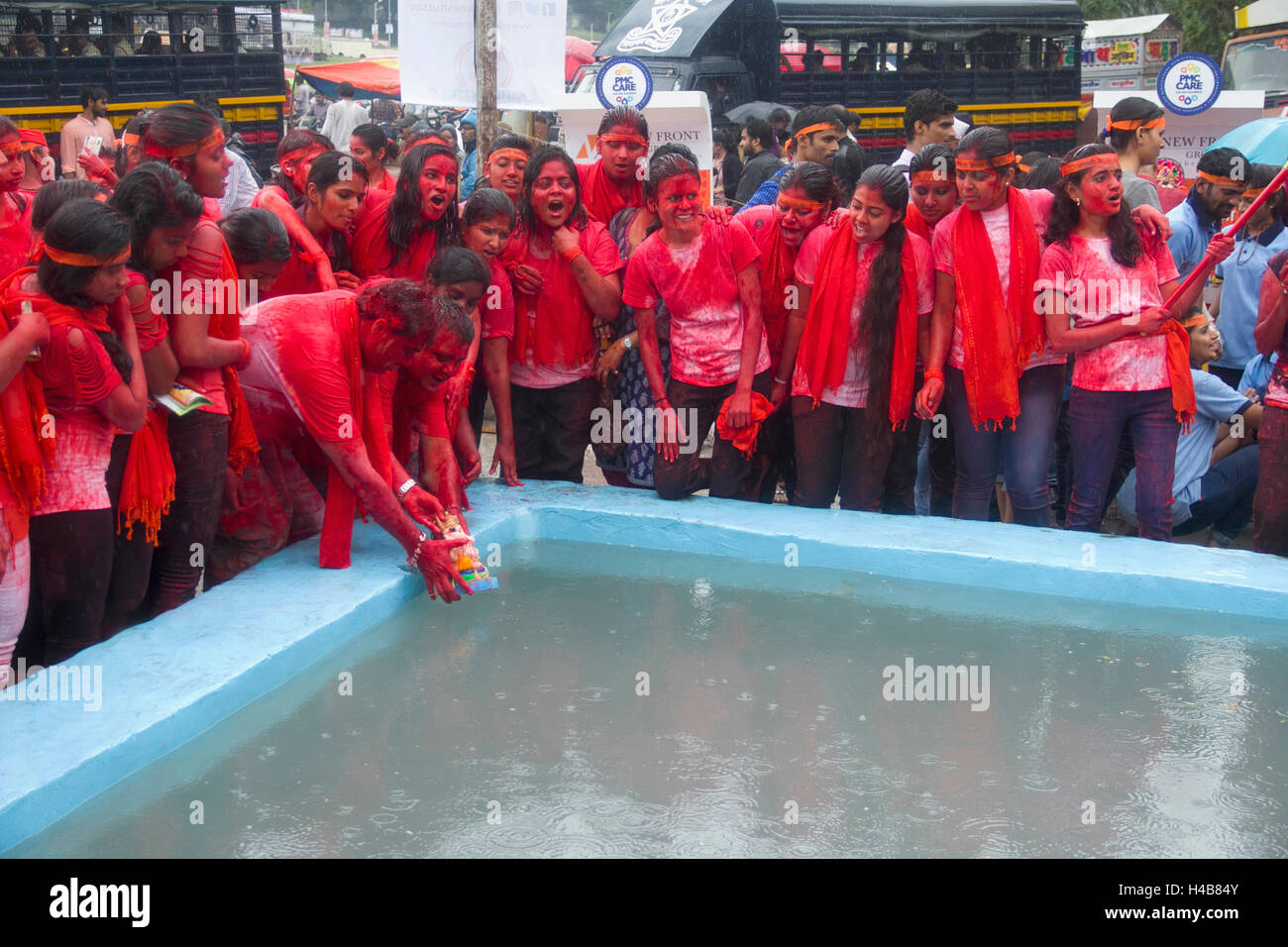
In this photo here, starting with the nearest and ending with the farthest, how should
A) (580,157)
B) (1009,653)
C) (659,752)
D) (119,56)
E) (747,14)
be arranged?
(659,752), (1009,653), (580,157), (119,56), (747,14)

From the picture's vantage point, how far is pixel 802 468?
4871mm

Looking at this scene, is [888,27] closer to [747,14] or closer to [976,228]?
[747,14]

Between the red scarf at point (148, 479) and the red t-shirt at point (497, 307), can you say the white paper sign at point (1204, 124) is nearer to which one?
the red t-shirt at point (497, 307)

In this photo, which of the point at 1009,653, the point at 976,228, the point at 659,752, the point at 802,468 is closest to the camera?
the point at 659,752

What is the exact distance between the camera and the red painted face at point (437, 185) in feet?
14.9

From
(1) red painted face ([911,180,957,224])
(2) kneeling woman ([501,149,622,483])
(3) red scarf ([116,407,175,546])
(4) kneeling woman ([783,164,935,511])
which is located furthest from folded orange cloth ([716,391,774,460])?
(3) red scarf ([116,407,175,546])

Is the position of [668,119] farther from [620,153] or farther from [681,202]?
[681,202]

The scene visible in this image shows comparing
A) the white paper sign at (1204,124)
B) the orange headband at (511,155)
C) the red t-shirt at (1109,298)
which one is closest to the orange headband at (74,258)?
the orange headband at (511,155)

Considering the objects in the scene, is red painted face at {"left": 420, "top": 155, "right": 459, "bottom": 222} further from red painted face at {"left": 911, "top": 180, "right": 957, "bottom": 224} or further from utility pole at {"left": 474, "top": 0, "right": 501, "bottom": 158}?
utility pole at {"left": 474, "top": 0, "right": 501, "bottom": 158}

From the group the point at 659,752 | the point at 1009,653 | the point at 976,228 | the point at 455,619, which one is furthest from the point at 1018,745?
the point at 976,228

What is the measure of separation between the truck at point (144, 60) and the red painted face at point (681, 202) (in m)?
7.95

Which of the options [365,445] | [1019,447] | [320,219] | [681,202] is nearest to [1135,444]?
[1019,447]

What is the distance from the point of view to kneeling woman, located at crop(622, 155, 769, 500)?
15.3 feet

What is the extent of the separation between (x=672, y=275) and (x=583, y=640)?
5.36 feet
